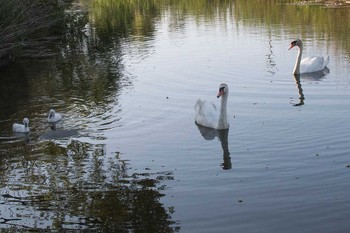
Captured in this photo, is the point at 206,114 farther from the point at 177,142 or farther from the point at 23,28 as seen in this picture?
the point at 23,28

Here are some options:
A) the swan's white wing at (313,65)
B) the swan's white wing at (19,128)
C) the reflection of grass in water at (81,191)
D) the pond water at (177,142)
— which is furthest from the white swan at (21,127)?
the swan's white wing at (313,65)

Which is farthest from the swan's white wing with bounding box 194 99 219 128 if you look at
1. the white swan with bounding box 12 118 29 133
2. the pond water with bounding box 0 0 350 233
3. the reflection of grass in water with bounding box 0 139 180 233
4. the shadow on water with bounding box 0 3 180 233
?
the white swan with bounding box 12 118 29 133

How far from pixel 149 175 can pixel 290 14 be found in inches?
1010

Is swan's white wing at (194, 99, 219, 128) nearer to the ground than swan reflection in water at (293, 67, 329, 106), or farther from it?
farther from it

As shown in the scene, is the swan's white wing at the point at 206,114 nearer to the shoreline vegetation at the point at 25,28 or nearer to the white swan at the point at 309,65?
the white swan at the point at 309,65

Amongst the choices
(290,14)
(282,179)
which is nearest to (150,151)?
(282,179)

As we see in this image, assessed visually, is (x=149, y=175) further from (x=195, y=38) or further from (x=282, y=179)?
(x=195, y=38)

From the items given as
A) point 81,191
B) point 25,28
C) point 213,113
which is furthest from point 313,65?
point 81,191

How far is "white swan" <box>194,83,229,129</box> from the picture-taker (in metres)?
13.6

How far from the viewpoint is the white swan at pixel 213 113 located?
1356 cm

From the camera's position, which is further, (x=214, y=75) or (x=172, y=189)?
(x=214, y=75)

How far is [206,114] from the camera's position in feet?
46.0

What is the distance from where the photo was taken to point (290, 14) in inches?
1357

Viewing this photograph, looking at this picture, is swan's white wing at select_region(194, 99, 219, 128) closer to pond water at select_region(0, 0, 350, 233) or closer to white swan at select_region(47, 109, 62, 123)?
pond water at select_region(0, 0, 350, 233)
